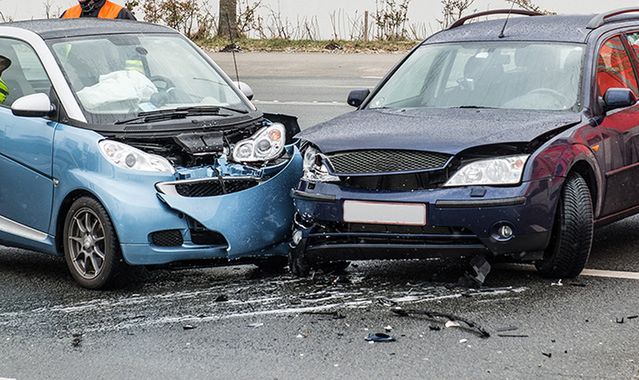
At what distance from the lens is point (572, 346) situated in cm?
625

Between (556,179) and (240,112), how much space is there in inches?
86.0

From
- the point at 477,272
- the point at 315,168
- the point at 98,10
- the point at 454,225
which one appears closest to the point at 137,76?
the point at 315,168

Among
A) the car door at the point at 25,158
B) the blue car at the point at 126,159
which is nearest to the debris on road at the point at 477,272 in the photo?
the blue car at the point at 126,159

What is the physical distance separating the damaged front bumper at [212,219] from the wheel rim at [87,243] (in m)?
0.24

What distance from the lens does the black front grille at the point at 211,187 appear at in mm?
7571

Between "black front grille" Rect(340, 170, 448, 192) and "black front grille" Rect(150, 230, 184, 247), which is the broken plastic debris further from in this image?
"black front grille" Rect(150, 230, 184, 247)

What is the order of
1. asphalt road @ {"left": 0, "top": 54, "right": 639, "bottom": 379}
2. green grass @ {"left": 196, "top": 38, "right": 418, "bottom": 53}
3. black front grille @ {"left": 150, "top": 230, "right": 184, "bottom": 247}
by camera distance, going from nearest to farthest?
asphalt road @ {"left": 0, "top": 54, "right": 639, "bottom": 379} → black front grille @ {"left": 150, "top": 230, "right": 184, "bottom": 247} → green grass @ {"left": 196, "top": 38, "right": 418, "bottom": 53}

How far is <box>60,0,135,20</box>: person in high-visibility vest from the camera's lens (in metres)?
11.6

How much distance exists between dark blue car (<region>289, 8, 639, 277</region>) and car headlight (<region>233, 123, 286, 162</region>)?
20 centimetres

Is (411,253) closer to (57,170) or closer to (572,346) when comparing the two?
(572,346)

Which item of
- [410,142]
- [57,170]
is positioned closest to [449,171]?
[410,142]

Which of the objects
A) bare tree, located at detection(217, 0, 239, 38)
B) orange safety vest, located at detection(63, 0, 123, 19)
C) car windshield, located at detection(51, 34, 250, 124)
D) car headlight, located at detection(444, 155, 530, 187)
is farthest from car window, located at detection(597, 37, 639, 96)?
bare tree, located at detection(217, 0, 239, 38)

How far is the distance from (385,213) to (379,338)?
1050 millimetres

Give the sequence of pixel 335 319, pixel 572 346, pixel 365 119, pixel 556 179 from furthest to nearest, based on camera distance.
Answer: pixel 365 119
pixel 556 179
pixel 335 319
pixel 572 346
